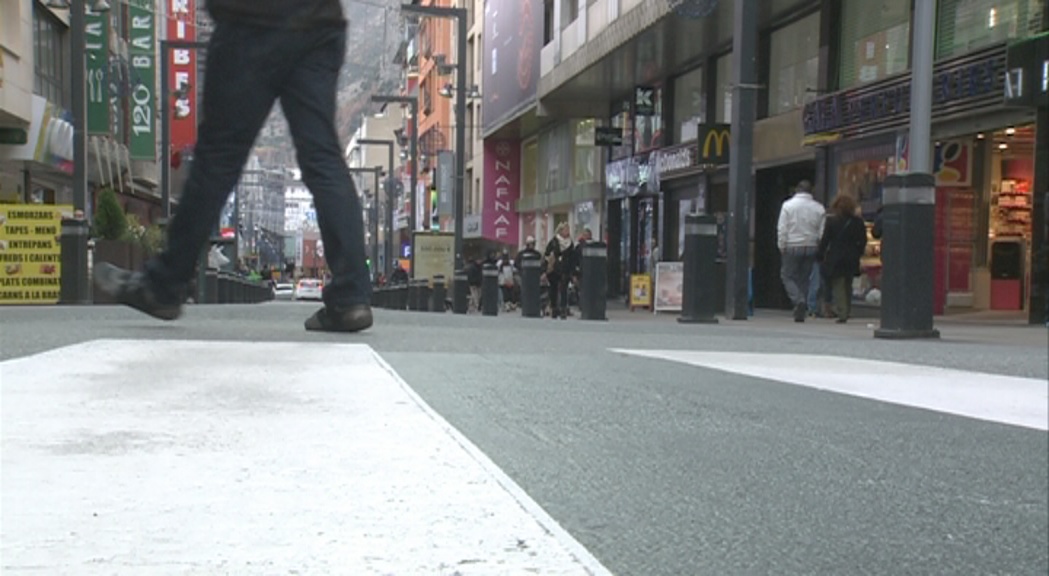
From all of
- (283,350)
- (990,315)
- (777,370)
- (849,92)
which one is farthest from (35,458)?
(849,92)

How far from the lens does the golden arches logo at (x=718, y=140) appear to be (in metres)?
14.4

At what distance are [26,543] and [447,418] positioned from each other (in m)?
0.85

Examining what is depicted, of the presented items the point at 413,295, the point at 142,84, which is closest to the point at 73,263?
the point at 413,295

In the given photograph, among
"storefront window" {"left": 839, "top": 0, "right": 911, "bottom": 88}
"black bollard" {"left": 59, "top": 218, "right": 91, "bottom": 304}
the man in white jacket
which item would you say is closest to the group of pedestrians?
the man in white jacket

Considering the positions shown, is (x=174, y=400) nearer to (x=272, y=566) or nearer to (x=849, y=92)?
(x=272, y=566)

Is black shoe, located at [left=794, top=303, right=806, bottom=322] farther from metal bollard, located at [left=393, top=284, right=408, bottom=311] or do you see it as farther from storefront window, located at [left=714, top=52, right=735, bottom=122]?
metal bollard, located at [left=393, top=284, right=408, bottom=311]

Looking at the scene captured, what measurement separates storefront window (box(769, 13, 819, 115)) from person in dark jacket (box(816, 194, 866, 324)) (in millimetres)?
5350

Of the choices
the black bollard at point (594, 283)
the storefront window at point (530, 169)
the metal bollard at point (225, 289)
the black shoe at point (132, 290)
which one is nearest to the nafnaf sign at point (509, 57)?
the storefront window at point (530, 169)

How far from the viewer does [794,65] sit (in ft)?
48.4

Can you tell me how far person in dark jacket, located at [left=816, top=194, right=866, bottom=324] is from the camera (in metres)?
8.57

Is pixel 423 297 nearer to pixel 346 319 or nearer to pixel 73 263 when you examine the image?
pixel 73 263

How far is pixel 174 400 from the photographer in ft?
5.64

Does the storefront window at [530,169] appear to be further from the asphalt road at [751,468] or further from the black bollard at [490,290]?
the asphalt road at [751,468]

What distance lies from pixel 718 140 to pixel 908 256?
10.3 metres
